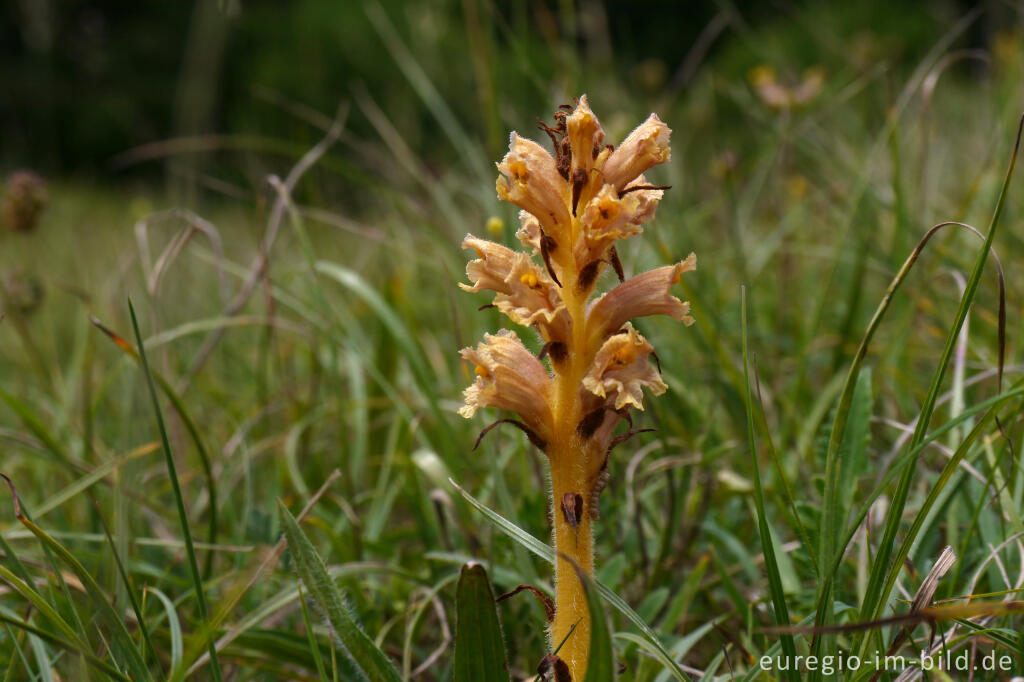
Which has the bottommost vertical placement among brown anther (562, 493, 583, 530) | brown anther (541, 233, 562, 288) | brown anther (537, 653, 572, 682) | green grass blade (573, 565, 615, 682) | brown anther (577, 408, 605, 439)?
brown anther (537, 653, 572, 682)

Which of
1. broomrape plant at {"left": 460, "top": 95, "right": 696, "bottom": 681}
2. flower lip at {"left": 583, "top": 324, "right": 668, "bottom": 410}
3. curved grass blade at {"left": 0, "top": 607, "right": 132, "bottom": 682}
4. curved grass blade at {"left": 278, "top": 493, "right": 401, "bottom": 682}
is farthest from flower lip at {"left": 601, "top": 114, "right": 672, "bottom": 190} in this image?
curved grass blade at {"left": 0, "top": 607, "right": 132, "bottom": 682}

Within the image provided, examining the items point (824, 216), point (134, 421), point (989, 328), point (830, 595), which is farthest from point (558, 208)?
point (824, 216)

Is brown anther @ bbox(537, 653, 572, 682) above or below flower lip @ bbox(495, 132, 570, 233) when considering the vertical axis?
below

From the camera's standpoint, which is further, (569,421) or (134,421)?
(134,421)

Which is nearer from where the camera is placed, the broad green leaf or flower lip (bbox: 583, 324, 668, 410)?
the broad green leaf

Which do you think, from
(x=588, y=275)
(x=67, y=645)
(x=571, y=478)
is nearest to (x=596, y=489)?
(x=571, y=478)

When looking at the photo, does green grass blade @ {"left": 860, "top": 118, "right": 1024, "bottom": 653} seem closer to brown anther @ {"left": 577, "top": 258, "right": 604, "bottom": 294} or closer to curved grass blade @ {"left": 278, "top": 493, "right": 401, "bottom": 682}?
brown anther @ {"left": 577, "top": 258, "right": 604, "bottom": 294}

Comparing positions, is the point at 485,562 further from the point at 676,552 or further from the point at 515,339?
the point at 515,339

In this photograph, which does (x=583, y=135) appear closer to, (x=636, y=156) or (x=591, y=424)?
(x=636, y=156)
